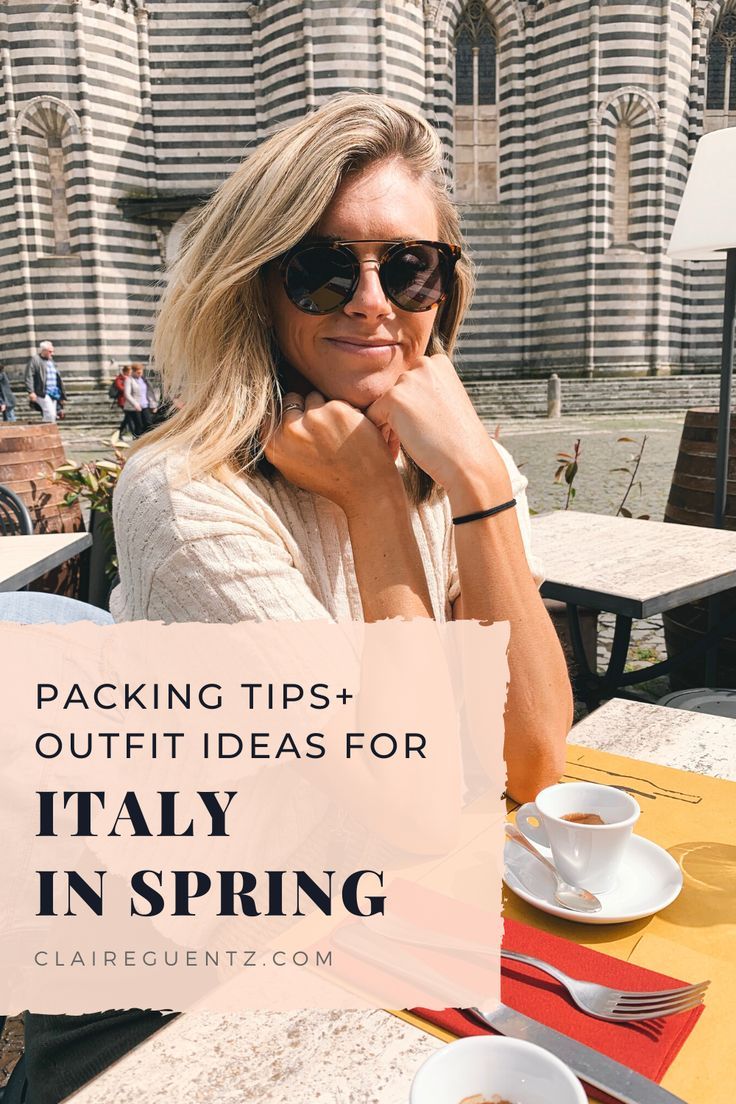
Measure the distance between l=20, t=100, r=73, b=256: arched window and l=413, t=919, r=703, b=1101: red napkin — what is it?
68.2 ft

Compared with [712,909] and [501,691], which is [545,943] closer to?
[712,909]

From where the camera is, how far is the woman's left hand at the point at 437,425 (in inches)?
56.2

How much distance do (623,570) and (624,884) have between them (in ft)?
6.27

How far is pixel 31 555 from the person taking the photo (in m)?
3.10

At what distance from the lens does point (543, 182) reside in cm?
1962

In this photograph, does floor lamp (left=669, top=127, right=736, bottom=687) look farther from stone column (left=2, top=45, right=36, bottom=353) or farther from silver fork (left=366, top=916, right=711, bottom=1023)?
stone column (left=2, top=45, right=36, bottom=353)

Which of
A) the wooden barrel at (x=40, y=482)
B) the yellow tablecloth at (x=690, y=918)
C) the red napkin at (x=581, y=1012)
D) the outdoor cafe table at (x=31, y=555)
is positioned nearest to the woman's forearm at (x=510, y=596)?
the yellow tablecloth at (x=690, y=918)

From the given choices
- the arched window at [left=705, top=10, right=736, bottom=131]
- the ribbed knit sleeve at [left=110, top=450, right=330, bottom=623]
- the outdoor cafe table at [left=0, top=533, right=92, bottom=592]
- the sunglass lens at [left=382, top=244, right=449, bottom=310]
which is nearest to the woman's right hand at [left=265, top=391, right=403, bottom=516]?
the ribbed knit sleeve at [left=110, top=450, right=330, bottom=623]

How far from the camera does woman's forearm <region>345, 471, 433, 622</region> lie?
1301 millimetres

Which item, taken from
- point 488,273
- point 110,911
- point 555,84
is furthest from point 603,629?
point 555,84

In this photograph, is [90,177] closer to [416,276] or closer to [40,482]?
[40,482]

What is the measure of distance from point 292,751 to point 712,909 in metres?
0.56

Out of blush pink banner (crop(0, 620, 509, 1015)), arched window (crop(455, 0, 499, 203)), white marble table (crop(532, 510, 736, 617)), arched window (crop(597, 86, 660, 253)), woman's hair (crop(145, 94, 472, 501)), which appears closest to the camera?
blush pink banner (crop(0, 620, 509, 1015))

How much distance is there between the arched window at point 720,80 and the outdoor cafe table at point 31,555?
2148 cm
